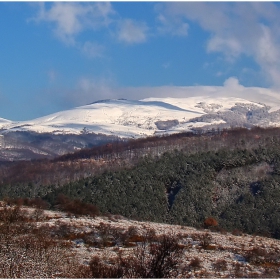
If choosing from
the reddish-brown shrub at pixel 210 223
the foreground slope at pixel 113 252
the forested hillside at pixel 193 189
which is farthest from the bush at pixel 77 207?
the reddish-brown shrub at pixel 210 223

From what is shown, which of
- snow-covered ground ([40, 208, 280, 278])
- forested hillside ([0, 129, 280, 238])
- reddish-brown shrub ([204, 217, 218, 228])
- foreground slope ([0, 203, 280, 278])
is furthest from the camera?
forested hillside ([0, 129, 280, 238])

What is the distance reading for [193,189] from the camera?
58.0 metres

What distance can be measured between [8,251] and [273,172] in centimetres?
4694

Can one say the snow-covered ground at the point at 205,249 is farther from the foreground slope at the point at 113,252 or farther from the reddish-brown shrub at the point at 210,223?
the reddish-brown shrub at the point at 210,223

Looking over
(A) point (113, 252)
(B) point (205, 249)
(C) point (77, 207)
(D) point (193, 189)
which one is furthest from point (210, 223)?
(A) point (113, 252)

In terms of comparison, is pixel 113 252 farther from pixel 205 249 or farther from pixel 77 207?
pixel 77 207

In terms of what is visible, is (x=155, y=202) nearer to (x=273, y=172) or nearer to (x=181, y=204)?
(x=181, y=204)

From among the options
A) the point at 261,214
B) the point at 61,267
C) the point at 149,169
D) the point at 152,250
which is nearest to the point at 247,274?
the point at 152,250

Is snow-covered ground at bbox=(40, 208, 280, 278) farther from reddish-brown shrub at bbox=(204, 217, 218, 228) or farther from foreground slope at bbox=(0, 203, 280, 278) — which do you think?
reddish-brown shrub at bbox=(204, 217, 218, 228)

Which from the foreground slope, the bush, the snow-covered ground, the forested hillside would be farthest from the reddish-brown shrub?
the bush

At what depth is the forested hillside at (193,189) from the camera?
2091 inches

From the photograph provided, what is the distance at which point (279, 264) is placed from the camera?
96.3 feet

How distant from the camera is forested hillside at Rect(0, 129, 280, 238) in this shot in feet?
174

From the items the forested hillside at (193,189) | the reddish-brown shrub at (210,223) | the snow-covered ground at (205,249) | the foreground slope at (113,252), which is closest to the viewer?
the foreground slope at (113,252)
